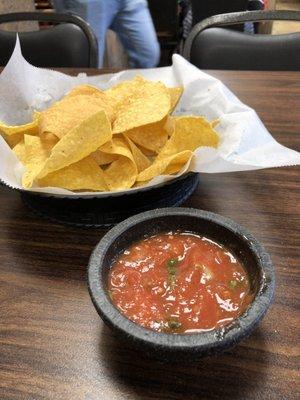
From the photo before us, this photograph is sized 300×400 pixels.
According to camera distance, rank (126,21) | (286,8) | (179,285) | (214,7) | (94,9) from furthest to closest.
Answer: (286,8) < (214,7) < (126,21) < (94,9) < (179,285)

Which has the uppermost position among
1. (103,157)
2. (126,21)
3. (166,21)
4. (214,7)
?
(103,157)

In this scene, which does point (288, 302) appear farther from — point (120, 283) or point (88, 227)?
point (88, 227)

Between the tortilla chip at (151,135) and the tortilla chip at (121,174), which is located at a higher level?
the tortilla chip at (151,135)

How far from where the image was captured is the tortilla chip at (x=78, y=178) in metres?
0.83

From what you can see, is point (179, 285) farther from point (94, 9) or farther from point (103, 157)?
point (94, 9)

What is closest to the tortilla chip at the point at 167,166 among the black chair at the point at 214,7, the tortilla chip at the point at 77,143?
the tortilla chip at the point at 77,143

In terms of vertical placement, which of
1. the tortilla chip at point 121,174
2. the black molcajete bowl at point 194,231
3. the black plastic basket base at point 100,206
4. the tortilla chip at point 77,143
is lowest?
the black plastic basket base at point 100,206

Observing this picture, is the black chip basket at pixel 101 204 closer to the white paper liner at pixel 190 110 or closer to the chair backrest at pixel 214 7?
the white paper liner at pixel 190 110

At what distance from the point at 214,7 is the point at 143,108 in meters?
2.47

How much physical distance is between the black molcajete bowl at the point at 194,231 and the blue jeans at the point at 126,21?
5.28 feet

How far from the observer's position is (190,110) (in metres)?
1.12

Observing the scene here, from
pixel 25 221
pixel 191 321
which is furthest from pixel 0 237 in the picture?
pixel 191 321

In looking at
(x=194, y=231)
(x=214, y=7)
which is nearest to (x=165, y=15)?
(x=214, y=7)

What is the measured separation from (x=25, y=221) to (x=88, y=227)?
12cm
